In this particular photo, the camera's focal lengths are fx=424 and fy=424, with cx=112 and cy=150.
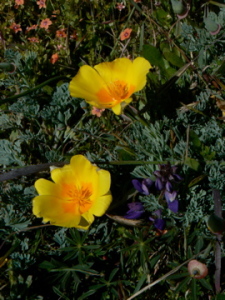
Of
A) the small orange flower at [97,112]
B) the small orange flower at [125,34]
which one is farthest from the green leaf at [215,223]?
the small orange flower at [125,34]

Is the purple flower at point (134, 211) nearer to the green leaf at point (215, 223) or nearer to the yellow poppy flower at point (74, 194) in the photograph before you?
the yellow poppy flower at point (74, 194)

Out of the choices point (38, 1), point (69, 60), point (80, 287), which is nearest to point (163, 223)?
point (80, 287)

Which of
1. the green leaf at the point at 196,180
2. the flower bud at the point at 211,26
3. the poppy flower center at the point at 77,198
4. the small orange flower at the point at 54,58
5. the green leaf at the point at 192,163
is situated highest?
the flower bud at the point at 211,26

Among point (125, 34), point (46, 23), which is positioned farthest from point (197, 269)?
point (46, 23)

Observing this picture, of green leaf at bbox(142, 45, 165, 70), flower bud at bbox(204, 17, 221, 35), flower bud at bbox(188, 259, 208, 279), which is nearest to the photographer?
flower bud at bbox(188, 259, 208, 279)

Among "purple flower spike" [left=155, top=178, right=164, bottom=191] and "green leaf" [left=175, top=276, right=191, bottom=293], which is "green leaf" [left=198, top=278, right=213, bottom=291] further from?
"purple flower spike" [left=155, top=178, right=164, bottom=191]

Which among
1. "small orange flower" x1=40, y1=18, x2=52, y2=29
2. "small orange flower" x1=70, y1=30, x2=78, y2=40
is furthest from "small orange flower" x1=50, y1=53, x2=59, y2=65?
"small orange flower" x1=40, y1=18, x2=52, y2=29
